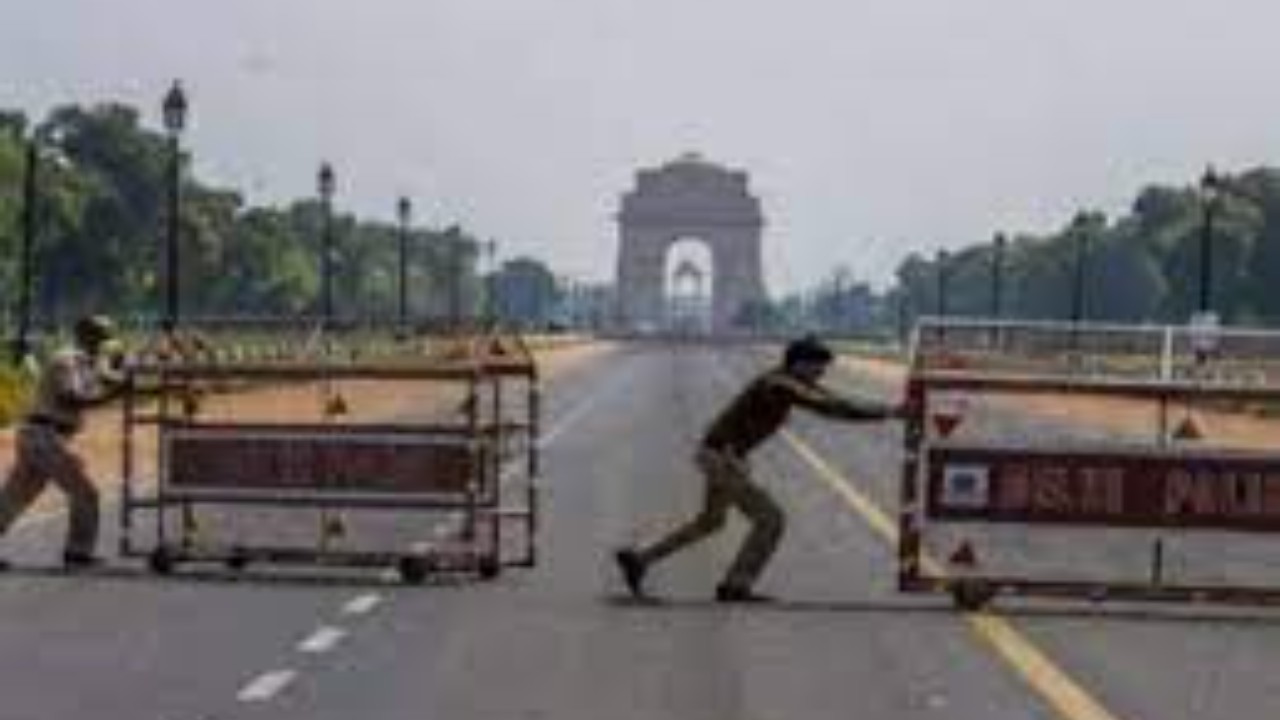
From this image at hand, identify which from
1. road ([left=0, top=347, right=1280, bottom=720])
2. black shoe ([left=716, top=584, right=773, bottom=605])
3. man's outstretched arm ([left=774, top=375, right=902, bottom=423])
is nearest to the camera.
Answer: road ([left=0, top=347, right=1280, bottom=720])

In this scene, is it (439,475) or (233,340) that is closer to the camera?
(439,475)

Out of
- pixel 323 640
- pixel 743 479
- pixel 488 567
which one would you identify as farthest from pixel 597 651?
pixel 488 567

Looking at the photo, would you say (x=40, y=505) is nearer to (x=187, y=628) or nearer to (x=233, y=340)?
(x=187, y=628)

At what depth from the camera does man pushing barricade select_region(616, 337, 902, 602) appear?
77.3 ft

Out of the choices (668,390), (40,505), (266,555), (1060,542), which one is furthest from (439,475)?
(668,390)

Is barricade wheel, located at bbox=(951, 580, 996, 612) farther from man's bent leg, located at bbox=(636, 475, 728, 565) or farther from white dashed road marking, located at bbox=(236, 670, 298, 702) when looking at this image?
white dashed road marking, located at bbox=(236, 670, 298, 702)

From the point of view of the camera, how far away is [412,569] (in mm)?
Result: 24781

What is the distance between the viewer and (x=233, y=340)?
204 ft

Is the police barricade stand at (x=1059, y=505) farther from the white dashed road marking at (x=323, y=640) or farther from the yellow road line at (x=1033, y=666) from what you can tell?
the white dashed road marking at (x=323, y=640)

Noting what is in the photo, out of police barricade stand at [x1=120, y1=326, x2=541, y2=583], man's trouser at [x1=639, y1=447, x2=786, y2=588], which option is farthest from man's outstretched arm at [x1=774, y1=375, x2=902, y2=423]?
police barricade stand at [x1=120, y1=326, x2=541, y2=583]

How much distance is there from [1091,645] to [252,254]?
161203mm

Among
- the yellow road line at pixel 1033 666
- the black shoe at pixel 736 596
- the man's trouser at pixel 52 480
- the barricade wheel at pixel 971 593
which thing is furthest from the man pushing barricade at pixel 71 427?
the barricade wheel at pixel 971 593

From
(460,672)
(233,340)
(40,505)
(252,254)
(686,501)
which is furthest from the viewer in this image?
(252,254)

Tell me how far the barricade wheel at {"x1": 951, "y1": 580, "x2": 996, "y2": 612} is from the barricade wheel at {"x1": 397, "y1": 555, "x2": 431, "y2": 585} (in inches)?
148
